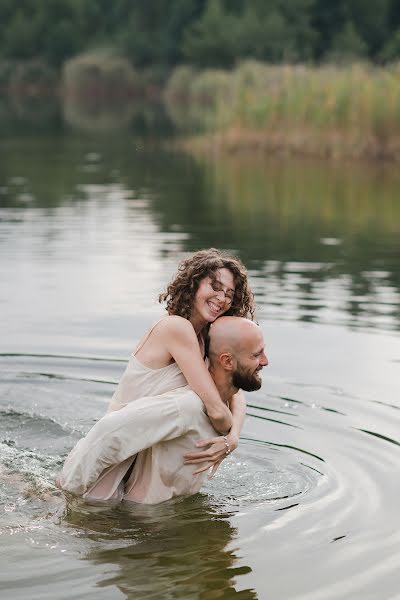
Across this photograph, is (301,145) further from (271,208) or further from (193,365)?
(193,365)

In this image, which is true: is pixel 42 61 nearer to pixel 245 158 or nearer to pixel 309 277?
pixel 245 158

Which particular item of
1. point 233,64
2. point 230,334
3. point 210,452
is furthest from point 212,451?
point 233,64

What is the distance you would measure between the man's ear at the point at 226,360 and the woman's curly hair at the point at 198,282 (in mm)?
274

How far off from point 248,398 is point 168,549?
267 centimetres

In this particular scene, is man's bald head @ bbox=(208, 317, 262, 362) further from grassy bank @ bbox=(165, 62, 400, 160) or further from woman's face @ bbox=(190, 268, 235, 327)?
grassy bank @ bbox=(165, 62, 400, 160)

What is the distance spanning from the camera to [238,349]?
6.05 metres

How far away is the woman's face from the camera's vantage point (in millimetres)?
6113

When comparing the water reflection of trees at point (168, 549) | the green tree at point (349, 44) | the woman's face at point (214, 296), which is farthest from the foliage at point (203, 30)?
the water reflection of trees at point (168, 549)

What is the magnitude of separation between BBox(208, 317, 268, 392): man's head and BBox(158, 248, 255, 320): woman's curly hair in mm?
158

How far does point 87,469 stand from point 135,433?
0.31 meters

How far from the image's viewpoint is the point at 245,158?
26.0 metres

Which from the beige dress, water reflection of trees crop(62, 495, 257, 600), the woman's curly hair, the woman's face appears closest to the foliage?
the woman's curly hair

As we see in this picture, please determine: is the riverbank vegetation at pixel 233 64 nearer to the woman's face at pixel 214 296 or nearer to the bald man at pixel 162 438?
the woman's face at pixel 214 296

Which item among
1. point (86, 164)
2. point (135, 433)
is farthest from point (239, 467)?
point (86, 164)
